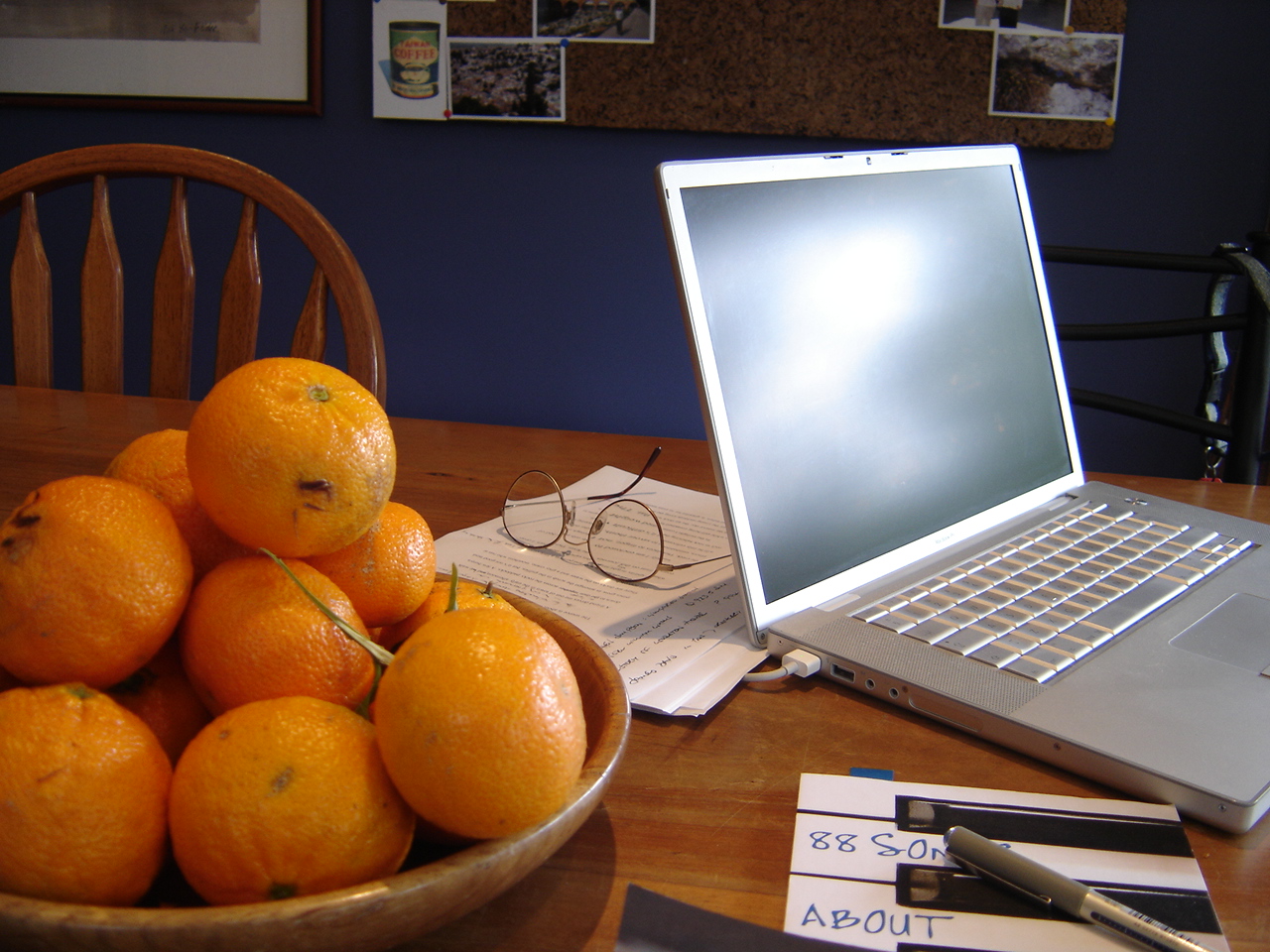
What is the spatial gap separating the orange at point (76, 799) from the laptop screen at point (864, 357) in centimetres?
37

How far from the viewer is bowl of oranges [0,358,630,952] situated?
31 cm

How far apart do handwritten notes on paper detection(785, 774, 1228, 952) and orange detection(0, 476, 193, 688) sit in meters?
0.28

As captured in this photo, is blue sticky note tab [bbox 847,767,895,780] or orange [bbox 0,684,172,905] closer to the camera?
orange [bbox 0,684,172,905]

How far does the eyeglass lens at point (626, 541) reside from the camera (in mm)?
767

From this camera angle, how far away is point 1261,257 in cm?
127

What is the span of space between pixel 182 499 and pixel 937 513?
555 mm

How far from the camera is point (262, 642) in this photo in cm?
37

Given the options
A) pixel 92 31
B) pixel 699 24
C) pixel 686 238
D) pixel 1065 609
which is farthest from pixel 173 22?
pixel 1065 609

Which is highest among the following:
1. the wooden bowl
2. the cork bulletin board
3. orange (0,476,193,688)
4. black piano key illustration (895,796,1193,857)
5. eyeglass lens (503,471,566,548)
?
the cork bulletin board

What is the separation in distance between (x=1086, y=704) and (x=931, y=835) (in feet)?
0.47

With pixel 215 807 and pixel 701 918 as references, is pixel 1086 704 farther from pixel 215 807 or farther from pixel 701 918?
pixel 215 807

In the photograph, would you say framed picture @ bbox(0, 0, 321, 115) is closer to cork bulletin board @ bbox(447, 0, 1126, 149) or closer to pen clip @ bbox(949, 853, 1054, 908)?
cork bulletin board @ bbox(447, 0, 1126, 149)

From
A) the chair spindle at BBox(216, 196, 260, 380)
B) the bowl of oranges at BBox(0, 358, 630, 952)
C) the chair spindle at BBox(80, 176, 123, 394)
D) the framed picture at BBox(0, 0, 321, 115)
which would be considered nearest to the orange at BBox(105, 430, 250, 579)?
the bowl of oranges at BBox(0, 358, 630, 952)

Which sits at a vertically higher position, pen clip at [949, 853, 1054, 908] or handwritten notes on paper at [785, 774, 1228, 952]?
pen clip at [949, 853, 1054, 908]
